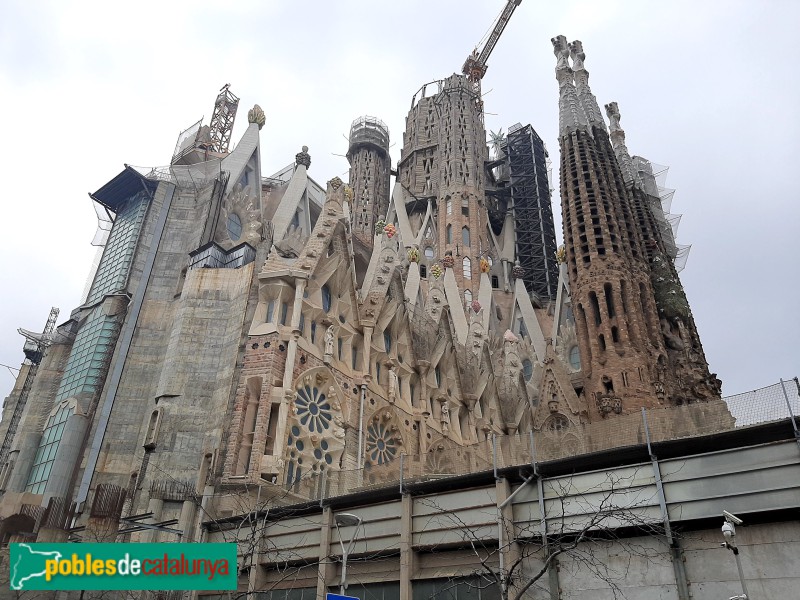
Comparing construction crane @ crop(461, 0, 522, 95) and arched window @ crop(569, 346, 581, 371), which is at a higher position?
construction crane @ crop(461, 0, 522, 95)

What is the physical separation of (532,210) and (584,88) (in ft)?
46.5

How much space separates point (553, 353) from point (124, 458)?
2628 cm

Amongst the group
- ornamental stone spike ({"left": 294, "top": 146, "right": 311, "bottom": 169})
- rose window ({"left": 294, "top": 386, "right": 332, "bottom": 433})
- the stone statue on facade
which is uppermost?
ornamental stone spike ({"left": 294, "top": 146, "right": 311, "bottom": 169})

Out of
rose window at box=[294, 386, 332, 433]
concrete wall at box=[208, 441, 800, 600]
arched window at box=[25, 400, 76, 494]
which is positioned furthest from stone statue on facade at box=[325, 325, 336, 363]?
arched window at box=[25, 400, 76, 494]

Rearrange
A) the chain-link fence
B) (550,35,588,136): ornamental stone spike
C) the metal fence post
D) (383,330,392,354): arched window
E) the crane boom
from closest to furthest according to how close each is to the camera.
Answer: the metal fence post → the chain-link fence → (383,330,392,354): arched window → (550,35,588,136): ornamental stone spike → the crane boom

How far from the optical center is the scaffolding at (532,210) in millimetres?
65812

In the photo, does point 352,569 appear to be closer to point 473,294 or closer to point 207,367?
point 207,367

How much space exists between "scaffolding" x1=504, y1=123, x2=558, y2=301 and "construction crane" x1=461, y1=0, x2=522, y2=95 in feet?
25.6

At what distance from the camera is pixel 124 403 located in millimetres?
25797

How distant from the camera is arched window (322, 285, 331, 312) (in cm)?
2686

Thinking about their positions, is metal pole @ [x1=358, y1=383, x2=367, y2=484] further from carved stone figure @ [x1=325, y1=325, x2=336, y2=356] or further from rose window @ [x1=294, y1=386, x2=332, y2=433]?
carved stone figure @ [x1=325, y1=325, x2=336, y2=356]

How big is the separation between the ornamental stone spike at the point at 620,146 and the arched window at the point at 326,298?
131 feet

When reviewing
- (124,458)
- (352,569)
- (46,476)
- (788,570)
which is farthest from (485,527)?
(46,476)

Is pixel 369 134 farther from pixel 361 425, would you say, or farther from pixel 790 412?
pixel 790 412
